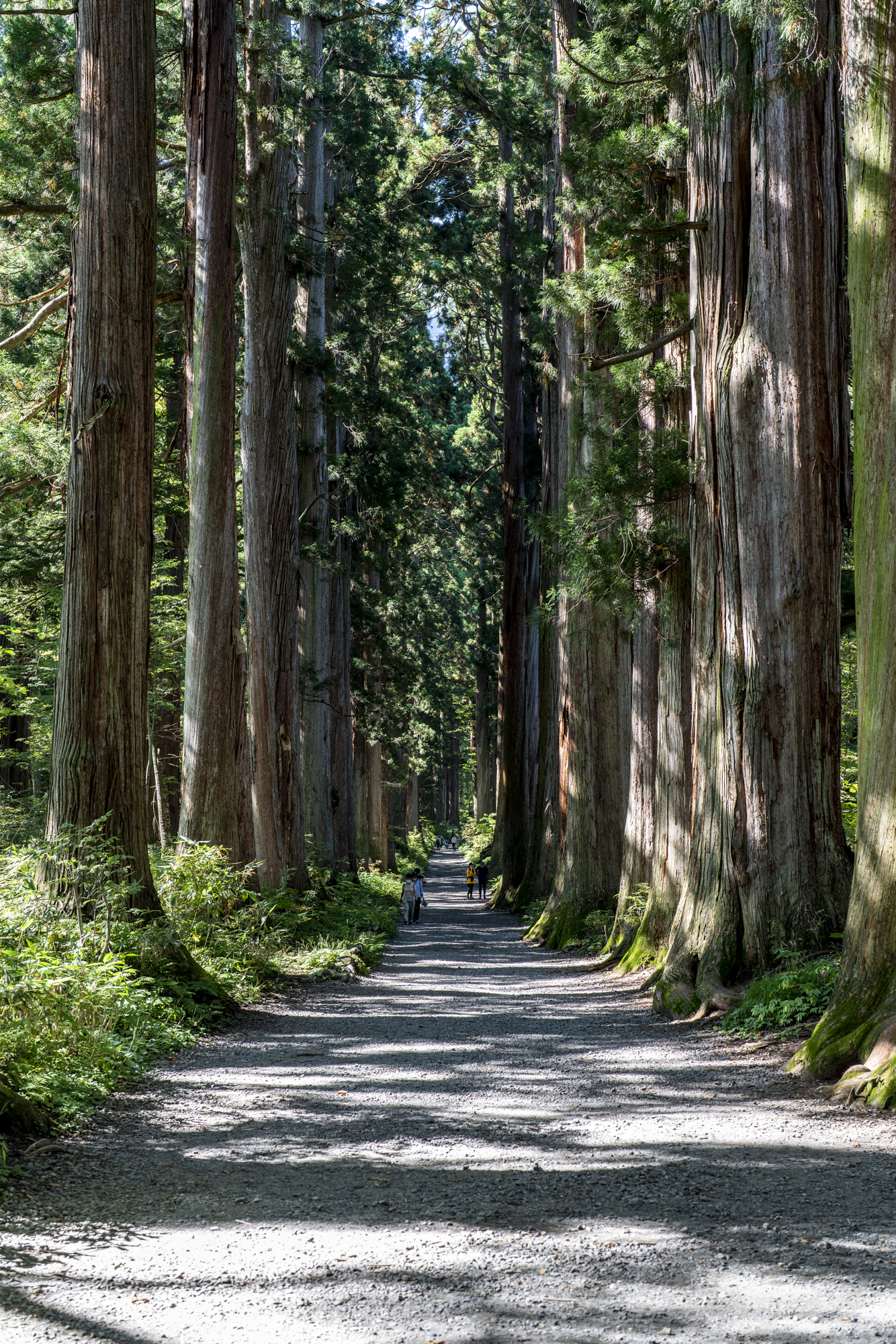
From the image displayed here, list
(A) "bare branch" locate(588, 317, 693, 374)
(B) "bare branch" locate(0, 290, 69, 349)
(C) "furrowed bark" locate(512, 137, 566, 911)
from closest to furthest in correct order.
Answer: (A) "bare branch" locate(588, 317, 693, 374) < (B) "bare branch" locate(0, 290, 69, 349) < (C) "furrowed bark" locate(512, 137, 566, 911)

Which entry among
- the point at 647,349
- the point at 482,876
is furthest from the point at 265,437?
Result: the point at 482,876

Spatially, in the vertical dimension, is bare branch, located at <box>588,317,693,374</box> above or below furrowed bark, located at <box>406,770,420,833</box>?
above

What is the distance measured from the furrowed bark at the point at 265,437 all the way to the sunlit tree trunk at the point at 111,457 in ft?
19.4

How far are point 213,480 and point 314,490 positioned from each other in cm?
754

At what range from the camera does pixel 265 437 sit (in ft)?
46.8

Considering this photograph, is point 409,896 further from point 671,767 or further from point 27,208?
point 27,208

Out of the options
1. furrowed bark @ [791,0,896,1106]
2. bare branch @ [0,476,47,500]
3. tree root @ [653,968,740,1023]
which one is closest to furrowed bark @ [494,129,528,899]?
bare branch @ [0,476,47,500]

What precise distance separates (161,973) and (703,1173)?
15.3 feet

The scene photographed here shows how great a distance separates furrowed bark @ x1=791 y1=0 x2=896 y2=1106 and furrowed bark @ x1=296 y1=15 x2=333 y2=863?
10.9 metres

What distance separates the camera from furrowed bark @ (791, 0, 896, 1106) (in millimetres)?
5559

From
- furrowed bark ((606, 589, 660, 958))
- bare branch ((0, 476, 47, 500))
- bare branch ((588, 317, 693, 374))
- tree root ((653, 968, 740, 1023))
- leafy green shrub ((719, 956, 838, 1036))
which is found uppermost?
bare branch ((588, 317, 693, 374))

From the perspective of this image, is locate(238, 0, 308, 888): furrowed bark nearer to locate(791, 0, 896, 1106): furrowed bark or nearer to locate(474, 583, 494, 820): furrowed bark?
locate(791, 0, 896, 1106): furrowed bark

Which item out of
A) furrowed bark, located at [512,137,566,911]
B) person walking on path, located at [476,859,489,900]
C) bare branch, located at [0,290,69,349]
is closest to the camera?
bare branch, located at [0,290,69,349]

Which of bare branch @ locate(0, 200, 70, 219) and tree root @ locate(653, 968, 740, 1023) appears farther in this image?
bare branch @ locate(0, 200, 70, 219)
